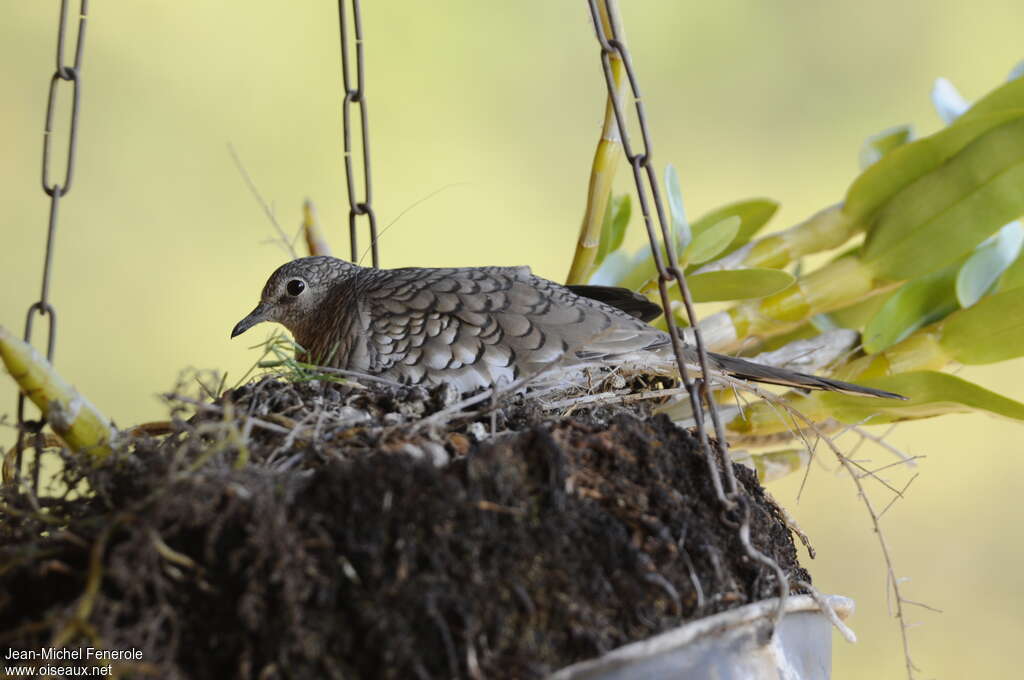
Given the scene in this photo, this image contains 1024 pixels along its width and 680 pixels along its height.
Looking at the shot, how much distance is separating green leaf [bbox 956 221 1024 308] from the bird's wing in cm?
45

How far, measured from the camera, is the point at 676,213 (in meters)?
1.05

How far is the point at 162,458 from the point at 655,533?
0.30 m

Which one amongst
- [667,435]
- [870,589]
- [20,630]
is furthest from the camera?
[870,589]

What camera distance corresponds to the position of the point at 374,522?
487 millimetres

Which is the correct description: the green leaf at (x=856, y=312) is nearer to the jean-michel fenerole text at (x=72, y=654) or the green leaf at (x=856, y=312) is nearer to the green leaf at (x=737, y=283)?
the green leaf at (x=737, y=283)

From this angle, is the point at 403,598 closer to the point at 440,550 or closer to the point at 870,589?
the point at 440,550

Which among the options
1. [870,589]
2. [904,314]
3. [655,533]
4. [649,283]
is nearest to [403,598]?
[655,533]

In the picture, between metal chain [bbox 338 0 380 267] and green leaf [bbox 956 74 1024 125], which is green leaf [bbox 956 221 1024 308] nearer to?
green leaf [bbox 956 74 1024 125]

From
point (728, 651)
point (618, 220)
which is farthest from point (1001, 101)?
point (728, 651)

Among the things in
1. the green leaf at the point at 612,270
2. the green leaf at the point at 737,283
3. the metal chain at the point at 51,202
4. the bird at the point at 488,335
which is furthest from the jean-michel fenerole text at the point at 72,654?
the green leaf at the point at 612,270

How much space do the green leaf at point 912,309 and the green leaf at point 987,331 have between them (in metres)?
0.05

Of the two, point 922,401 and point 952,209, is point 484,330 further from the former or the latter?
point 952,209

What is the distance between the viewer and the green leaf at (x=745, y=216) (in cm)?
119

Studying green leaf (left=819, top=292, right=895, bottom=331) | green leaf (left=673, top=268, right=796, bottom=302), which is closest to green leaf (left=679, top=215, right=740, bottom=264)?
green leaf (left=673, top=268, right=796, bottom=302)
